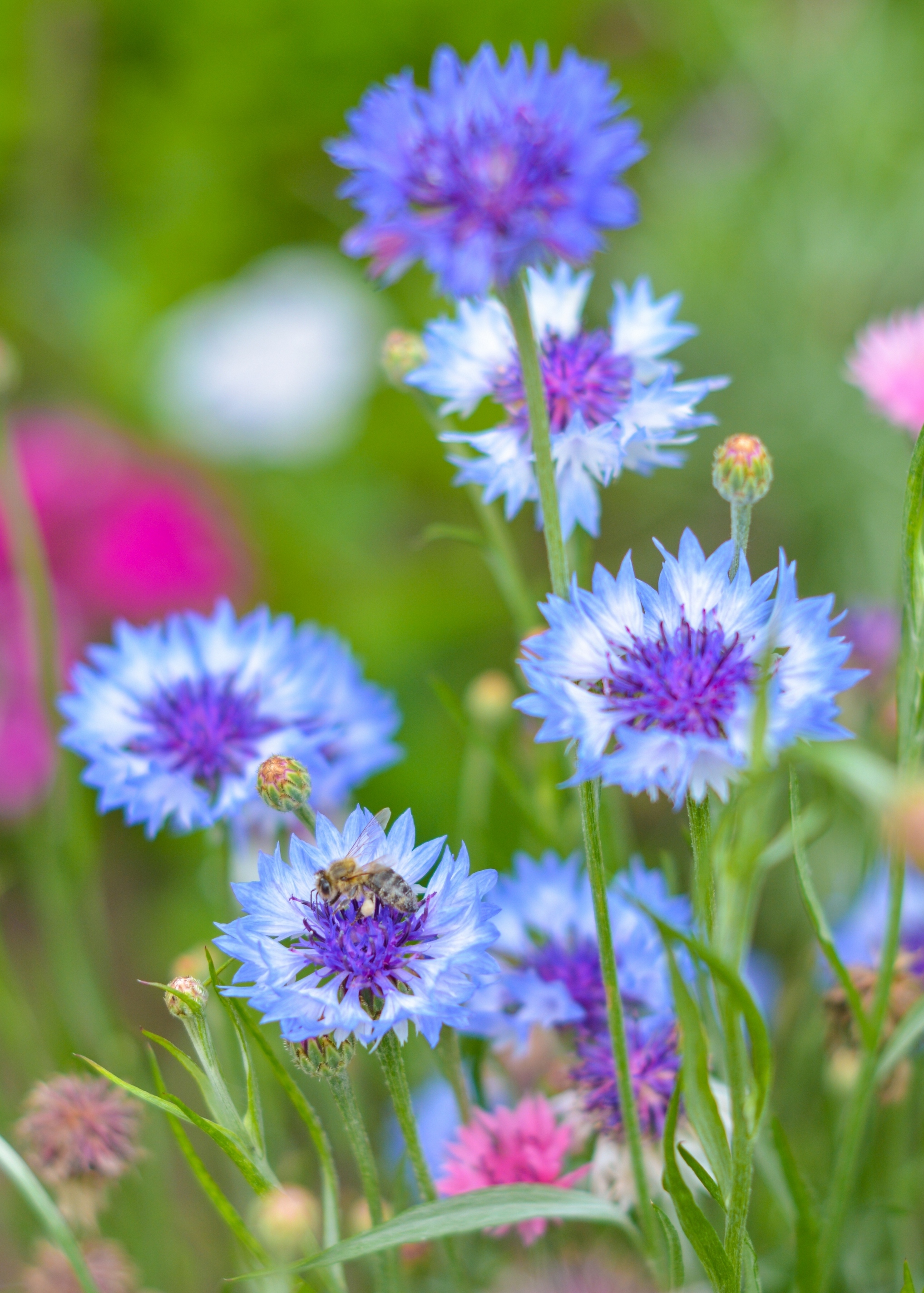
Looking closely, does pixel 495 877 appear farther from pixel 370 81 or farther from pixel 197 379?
pixel 370 81

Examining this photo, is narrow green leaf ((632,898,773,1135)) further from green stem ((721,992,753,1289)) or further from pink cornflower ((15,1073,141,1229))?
pink cornflower ((15,1073,141,1229))

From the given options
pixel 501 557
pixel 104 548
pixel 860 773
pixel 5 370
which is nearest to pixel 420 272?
pixel 104 548

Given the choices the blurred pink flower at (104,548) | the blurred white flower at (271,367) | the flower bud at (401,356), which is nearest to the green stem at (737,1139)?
the flower bud at (401,356)

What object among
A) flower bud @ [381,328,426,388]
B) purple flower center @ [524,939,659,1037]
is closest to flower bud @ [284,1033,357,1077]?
purple flower center @ [524,939,659,1037]

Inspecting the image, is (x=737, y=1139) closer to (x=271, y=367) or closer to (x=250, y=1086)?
(x=250, y=1086)

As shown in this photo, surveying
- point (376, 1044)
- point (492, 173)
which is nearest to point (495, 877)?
point (376, 1044)

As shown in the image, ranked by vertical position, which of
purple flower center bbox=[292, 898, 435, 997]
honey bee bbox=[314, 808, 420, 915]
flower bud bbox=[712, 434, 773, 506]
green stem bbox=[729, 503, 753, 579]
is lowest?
purple flower center bbox=[292, 898, 435, 997]
